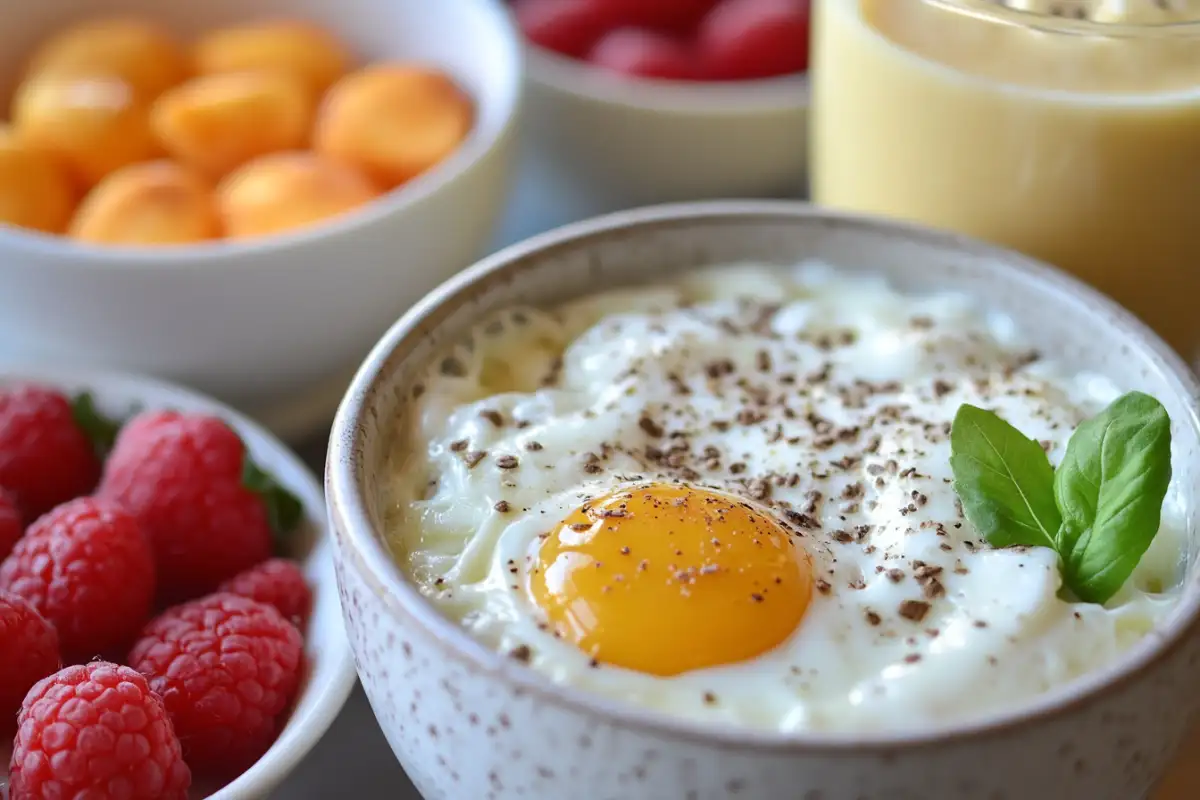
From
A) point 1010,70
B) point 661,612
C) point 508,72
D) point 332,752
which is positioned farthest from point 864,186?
point 332,752

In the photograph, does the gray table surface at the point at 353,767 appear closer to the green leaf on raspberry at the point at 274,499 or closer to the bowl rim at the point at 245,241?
the green leaf on raspberry at the point at 274,499

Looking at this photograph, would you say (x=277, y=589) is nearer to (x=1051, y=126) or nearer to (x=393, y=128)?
(x=393, y=128)

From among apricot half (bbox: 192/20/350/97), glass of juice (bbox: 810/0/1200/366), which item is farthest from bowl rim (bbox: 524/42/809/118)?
glass of juice (bbox: 810/0/1200/366)

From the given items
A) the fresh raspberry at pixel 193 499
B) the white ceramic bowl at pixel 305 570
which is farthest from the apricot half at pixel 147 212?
the fresh raspberry at pixel 193 499

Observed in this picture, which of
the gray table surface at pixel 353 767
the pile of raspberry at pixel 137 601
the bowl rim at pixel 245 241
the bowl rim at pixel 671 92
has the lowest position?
the gray table surface at pixel 353 767

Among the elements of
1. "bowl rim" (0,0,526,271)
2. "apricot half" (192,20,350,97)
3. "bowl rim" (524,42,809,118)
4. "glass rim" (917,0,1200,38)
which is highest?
"glass rim" (917,0,1200,38)

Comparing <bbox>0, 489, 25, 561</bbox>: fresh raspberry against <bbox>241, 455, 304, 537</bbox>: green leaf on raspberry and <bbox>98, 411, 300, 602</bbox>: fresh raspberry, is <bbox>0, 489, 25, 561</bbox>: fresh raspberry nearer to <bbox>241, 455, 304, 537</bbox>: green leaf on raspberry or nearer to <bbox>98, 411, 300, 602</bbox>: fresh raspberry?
<bbox>98, 411, 300, 602</bbox>: fresh raspberry
